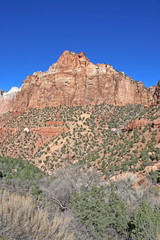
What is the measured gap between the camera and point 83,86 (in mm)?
46625

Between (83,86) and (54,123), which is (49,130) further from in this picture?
(83,86)

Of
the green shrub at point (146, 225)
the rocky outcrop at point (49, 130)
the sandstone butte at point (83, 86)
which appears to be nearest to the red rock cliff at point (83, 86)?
the sandstone butte at point (83, 86)

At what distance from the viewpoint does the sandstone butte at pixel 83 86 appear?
4600cm

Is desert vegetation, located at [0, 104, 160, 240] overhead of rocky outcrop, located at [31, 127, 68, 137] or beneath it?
beneath

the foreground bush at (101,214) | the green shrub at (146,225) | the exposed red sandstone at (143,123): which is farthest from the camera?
the exposed red sandstone at (143,123)

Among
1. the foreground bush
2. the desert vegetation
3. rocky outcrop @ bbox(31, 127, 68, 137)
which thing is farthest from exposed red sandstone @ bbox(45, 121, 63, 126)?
the foreground bush

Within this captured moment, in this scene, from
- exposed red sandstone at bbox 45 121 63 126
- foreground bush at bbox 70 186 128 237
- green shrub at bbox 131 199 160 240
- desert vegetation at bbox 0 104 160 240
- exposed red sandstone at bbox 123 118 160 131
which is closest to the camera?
green shrub at bbox 131 199 160 240

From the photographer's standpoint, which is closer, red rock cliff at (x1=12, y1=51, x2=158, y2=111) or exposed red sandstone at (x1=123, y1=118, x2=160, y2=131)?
exposed red sandstone at (x1=123, y1=118, x2=160, y2=131)

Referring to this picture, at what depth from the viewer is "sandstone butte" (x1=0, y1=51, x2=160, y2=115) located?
1811 inches

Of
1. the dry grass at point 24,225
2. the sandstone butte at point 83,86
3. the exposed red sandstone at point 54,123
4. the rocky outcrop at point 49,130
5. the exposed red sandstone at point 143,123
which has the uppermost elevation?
the sandstone butte at point 83,86

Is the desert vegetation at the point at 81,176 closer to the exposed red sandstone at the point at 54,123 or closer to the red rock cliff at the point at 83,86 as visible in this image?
the exposed red sandstone at the point at 54,123

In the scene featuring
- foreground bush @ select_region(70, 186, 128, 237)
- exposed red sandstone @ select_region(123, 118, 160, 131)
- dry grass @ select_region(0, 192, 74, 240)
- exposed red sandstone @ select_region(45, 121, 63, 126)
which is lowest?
foreground bush @ select_region(70, 186, 128, 237)

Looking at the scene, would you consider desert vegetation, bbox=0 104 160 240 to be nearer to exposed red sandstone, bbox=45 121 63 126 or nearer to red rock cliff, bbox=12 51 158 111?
exposed red sandstone, bbox=45 121 63 126

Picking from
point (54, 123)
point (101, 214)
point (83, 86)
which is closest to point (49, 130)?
point (54, 123)
